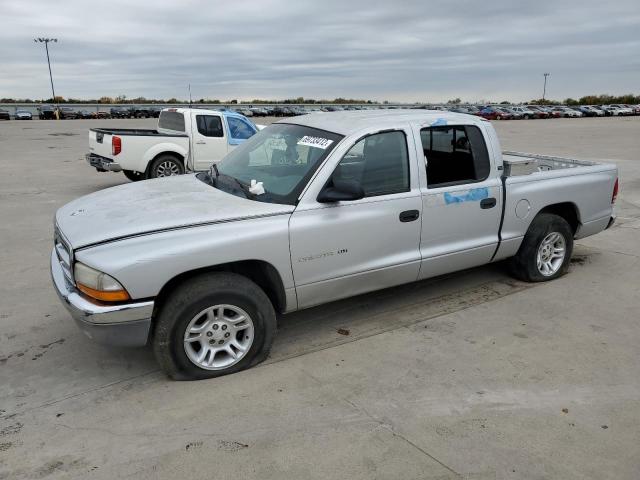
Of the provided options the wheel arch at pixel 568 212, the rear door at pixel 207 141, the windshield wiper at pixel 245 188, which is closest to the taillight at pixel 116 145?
the rear door at pixel 207 141

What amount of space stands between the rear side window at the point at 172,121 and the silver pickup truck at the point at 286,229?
23.9 ft

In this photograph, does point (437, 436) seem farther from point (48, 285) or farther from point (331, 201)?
point (48, 285)

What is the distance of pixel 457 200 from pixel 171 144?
771 centimetres

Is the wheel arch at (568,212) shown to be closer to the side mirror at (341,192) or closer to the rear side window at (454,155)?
the rear side window at (454,155)

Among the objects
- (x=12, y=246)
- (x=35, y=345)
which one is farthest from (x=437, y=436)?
(x=12, y=246)

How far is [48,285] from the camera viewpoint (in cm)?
525

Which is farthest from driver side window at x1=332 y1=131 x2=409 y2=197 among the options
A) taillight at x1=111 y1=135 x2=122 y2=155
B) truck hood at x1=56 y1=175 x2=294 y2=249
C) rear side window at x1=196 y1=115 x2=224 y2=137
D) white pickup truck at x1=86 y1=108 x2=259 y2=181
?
rear side window at x1=196 y1=115 x2=224 y2=137

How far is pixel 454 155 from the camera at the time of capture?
14.9 feet

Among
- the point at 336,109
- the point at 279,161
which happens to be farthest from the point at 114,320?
the point at 336,109

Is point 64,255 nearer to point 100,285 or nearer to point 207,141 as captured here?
point 100,285

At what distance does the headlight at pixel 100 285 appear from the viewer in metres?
3.11

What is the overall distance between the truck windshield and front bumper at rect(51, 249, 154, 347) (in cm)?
118

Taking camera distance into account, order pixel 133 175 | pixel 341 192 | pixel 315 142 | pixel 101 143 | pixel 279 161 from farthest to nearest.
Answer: pixel 133 175 → pixel 101 143 → pixel 279 161 → pixel 315 142 → pixel 341 192

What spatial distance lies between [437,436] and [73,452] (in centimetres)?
202
